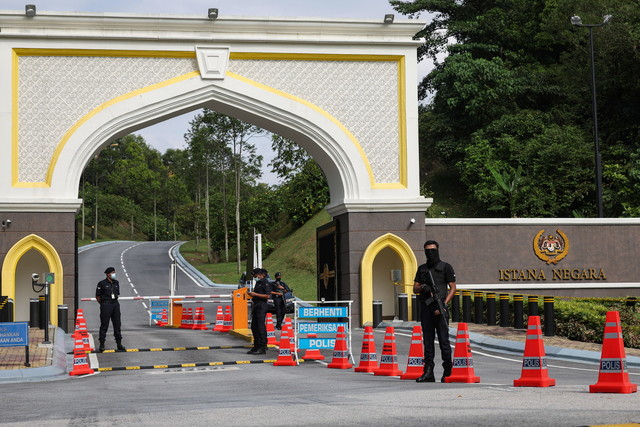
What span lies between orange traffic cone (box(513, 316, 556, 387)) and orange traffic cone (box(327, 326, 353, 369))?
211 inches

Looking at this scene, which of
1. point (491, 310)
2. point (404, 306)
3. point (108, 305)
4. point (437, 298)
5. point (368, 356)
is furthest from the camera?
point (404, 306)

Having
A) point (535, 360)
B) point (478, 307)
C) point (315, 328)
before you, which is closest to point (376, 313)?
point (478, 307)

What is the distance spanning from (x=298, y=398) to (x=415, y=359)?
9.91 ft

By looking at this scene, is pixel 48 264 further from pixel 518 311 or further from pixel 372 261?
pixel 518 311

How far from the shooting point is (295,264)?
50.1 meters

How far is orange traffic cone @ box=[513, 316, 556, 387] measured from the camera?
10781 millimetres

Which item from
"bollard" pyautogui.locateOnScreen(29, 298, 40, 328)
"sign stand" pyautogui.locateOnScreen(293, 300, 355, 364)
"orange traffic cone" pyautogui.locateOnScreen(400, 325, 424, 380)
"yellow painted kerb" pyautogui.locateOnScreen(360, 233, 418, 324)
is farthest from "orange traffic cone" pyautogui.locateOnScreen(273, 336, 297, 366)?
"bollard" pyautogui.locateOnScreen(29, 298, 40, 328)

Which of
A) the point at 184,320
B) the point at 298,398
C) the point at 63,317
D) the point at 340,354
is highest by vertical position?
the point at 63,317

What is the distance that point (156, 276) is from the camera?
2186 inches

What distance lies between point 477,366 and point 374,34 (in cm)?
1324

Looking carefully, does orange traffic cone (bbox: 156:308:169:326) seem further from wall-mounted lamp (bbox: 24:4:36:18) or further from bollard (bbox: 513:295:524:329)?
bollard (bbox: 513:295:524:329)

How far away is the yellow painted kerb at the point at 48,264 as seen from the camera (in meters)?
24.3

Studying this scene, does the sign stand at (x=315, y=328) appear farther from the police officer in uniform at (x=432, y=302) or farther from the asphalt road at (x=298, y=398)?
the police officer in uniform at (x=432, y=302)

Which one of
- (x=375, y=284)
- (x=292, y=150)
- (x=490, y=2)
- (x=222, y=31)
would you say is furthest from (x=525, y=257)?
(x=292, y=150)
